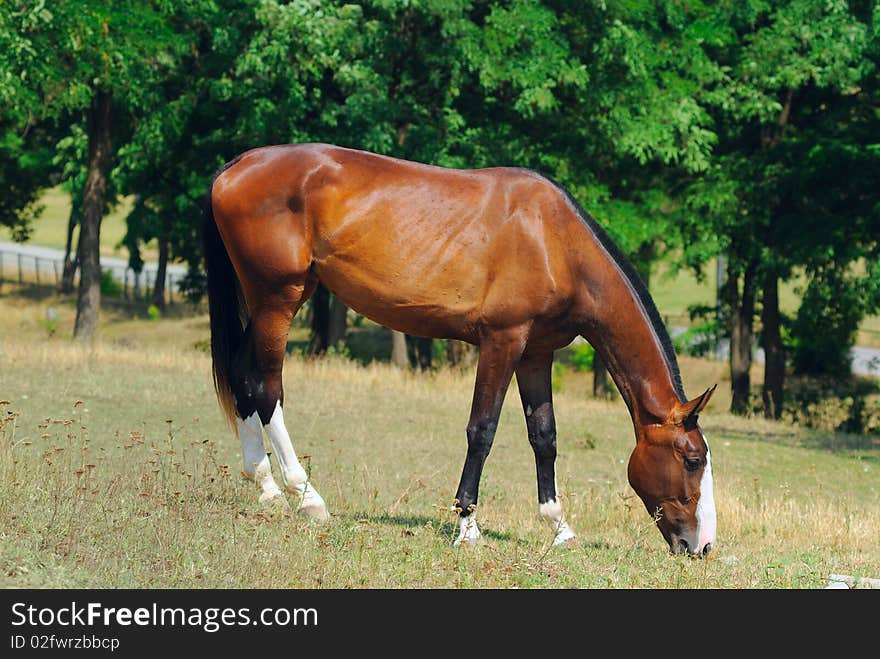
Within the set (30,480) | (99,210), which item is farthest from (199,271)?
→ (30,480)

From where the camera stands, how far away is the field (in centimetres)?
723

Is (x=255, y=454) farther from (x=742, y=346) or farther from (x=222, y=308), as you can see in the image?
(x=742, y=346)

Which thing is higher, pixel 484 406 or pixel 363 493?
pixel 484 406

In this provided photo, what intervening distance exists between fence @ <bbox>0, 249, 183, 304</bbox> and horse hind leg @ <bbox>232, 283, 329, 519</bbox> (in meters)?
34.5

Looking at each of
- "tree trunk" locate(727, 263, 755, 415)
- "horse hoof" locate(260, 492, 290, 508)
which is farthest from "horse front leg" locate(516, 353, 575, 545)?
"tree trunk" locate(727, 263, 755, 415)

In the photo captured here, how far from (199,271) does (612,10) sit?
56.0 feet

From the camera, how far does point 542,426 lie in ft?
29.3

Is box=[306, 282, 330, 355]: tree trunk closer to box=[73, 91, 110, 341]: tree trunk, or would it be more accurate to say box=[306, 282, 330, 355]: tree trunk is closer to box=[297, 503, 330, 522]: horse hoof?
box=[73, 91, 110, 341]: tree trunk

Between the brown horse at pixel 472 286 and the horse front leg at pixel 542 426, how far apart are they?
1cm

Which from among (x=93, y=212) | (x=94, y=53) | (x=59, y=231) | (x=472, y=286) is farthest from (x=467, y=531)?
(x=59, y=231)

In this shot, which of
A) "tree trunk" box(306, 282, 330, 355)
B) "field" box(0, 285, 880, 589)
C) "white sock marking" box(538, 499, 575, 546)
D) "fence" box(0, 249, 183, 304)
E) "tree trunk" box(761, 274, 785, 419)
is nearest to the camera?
"field" box(0, 285, 880, 589)

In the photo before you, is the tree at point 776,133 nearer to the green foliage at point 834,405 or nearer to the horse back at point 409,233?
the green foliage at point 834,405

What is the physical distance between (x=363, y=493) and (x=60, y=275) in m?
46.4

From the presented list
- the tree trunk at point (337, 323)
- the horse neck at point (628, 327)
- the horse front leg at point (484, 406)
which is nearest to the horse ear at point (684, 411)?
the horse neck at point (628, 327)
